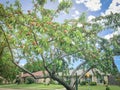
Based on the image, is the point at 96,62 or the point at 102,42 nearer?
the point at 96,62

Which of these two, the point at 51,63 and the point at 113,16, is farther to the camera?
the point at 113,16

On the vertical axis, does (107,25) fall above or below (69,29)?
above

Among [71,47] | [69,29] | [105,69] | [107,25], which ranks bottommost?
[105,69]

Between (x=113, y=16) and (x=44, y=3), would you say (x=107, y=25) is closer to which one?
(x=113, y=16)

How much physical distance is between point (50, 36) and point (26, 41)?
1007 mm

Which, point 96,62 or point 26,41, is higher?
point 26,41

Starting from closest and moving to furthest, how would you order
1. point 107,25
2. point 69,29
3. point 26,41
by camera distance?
point 69,29
point 26,41
point 107,25

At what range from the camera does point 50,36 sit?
930 centimetres

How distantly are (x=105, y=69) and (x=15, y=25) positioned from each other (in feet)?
12.5

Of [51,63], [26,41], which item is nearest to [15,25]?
[26,41]

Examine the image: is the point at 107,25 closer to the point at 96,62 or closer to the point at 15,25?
the point at 96,62

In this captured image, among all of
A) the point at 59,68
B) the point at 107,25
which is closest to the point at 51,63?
the point at 59,68

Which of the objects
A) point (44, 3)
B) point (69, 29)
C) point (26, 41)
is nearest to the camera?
point (69, 29)

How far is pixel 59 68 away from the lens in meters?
9.34
